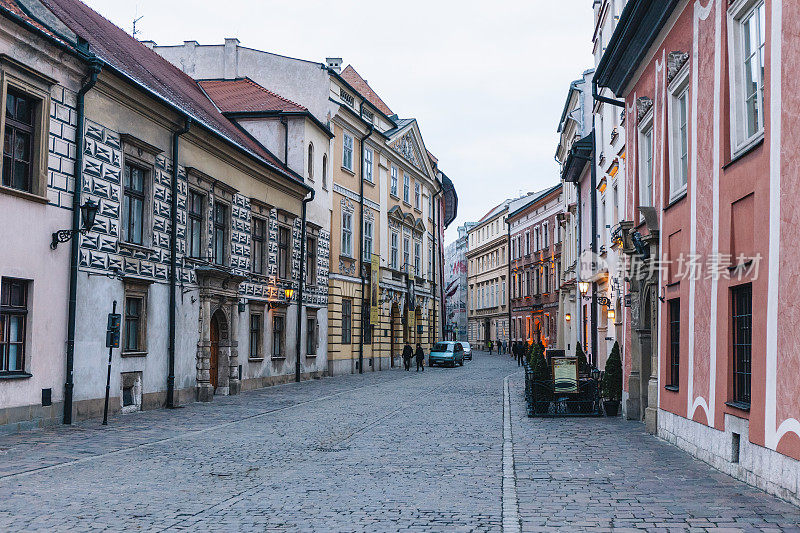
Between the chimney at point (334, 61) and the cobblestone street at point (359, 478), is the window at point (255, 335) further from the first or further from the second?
the chimney at point (334, 61)

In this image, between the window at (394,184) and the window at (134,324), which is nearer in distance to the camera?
the window at (134,324)

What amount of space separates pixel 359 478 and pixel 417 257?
41915 mm

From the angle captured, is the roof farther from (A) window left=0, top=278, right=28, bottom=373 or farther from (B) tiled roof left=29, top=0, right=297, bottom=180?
(A) window left=0, top=278, right=28, bottom=373

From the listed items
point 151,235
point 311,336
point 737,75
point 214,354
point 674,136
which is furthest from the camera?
point 311,336

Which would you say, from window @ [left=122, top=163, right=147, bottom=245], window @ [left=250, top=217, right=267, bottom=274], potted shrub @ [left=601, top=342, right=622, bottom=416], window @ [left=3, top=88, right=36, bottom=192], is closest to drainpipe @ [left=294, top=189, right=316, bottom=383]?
window @ [left=250, top=217, right=267, bottom=274]

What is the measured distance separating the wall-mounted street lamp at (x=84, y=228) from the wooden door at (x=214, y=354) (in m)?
8.72

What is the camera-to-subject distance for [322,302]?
35.0m

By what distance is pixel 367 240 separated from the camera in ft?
135

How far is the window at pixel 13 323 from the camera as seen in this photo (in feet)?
49.8

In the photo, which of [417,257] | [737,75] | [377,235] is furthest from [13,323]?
[417,257]

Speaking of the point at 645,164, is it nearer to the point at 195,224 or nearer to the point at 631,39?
the point at 631,39

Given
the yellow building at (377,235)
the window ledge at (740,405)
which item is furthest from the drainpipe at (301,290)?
the window ledge at (740,405)

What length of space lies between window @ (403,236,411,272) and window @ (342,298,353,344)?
1044cm

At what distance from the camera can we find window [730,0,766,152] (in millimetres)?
10508
